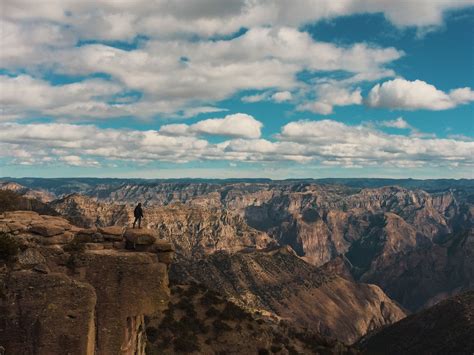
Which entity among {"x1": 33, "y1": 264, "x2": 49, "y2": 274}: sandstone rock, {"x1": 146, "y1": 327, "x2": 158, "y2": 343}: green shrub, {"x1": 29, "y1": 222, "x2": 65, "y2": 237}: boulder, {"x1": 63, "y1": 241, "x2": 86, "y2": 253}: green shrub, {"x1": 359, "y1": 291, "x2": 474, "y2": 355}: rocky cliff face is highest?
{"x1": 29, "y1": 222, "x2": 65, "y2": 237}: boulder

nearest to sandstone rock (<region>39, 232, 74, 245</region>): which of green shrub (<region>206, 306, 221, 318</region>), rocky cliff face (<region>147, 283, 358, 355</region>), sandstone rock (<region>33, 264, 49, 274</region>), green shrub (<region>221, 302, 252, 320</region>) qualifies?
sandstone rock (<region>33, 264, 49, 274</region>)

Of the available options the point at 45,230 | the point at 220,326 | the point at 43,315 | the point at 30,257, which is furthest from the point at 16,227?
the point at 220,326

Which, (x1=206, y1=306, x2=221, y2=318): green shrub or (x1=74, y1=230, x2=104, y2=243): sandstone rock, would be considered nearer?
(x1=74, y1=230, x2=104, y2=243): sandstone rock

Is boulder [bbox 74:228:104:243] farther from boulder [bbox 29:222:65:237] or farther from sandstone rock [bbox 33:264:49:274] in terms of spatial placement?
sandstone rock [bbox 33:264:49:274]

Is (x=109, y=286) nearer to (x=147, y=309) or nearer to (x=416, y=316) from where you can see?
(x=147, y=309)

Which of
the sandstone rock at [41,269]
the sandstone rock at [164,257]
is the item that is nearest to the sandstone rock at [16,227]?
the sandstone rock at [41,269]

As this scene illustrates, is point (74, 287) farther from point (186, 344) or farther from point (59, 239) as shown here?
point (186, 344)

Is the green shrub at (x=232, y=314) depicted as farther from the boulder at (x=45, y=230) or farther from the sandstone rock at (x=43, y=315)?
the sandstone rock at (x=43, y=315)
